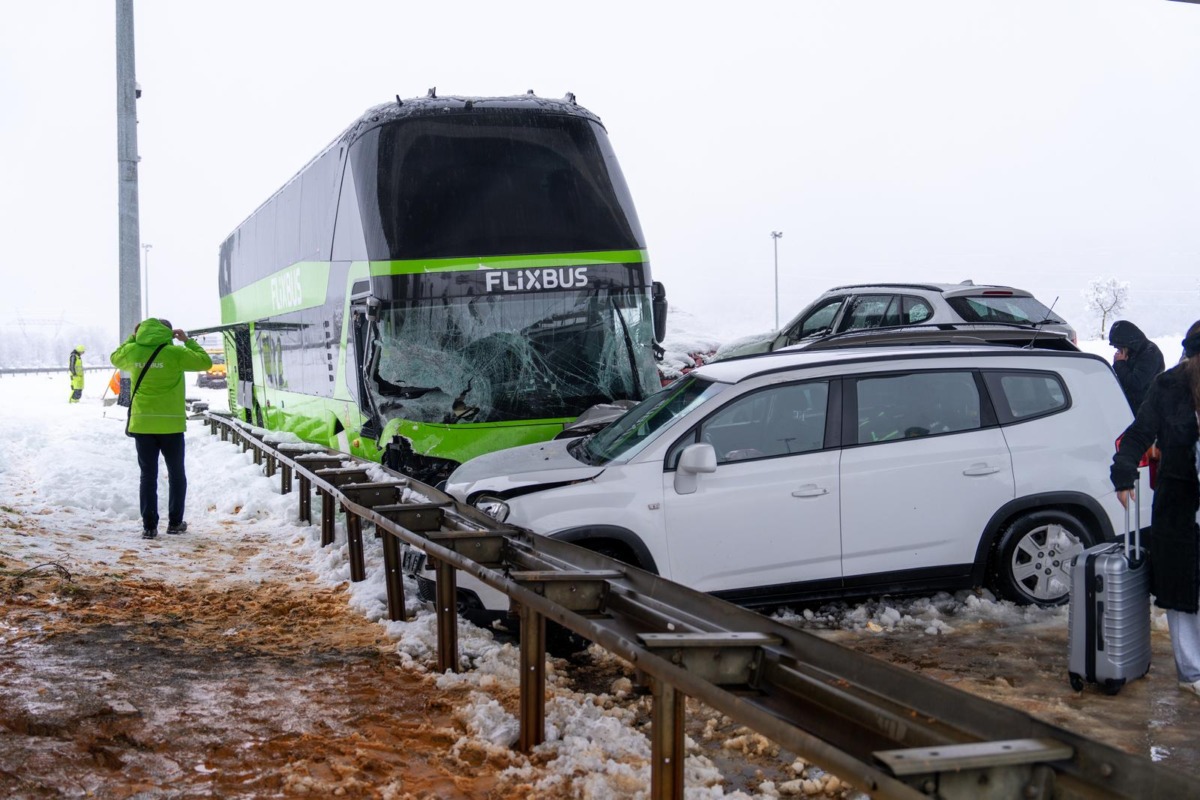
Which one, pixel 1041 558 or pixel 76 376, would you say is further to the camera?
pixel 76 376

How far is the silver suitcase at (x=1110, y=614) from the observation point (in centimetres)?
507

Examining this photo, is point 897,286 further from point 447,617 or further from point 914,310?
point 447,617

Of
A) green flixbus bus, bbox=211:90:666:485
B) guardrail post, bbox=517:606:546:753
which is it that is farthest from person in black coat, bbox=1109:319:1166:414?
guardrail post, bbox=517:606:546:753

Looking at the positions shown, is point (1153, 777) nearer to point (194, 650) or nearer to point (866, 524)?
point (866, 524)

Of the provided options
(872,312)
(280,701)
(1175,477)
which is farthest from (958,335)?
(280,701)

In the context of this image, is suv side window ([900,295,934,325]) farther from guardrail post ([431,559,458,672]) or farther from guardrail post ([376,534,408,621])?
guardrail post ([431,559,458,672])

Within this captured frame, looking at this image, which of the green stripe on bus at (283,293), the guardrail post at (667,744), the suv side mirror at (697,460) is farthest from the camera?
the green stripe on bus at (283,293)

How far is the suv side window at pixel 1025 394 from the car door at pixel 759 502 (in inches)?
44.0

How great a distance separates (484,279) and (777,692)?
20.9 ft

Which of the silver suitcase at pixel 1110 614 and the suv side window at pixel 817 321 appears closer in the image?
the silver suitcase at pixel 1110 614

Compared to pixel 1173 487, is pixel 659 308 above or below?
above

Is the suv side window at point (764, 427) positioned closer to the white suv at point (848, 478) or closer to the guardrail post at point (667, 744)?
the white suv at point (848, 478)

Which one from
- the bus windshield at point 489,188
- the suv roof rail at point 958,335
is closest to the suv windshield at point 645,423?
the bus windshield at point 489,188

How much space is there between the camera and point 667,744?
3.26 metres
